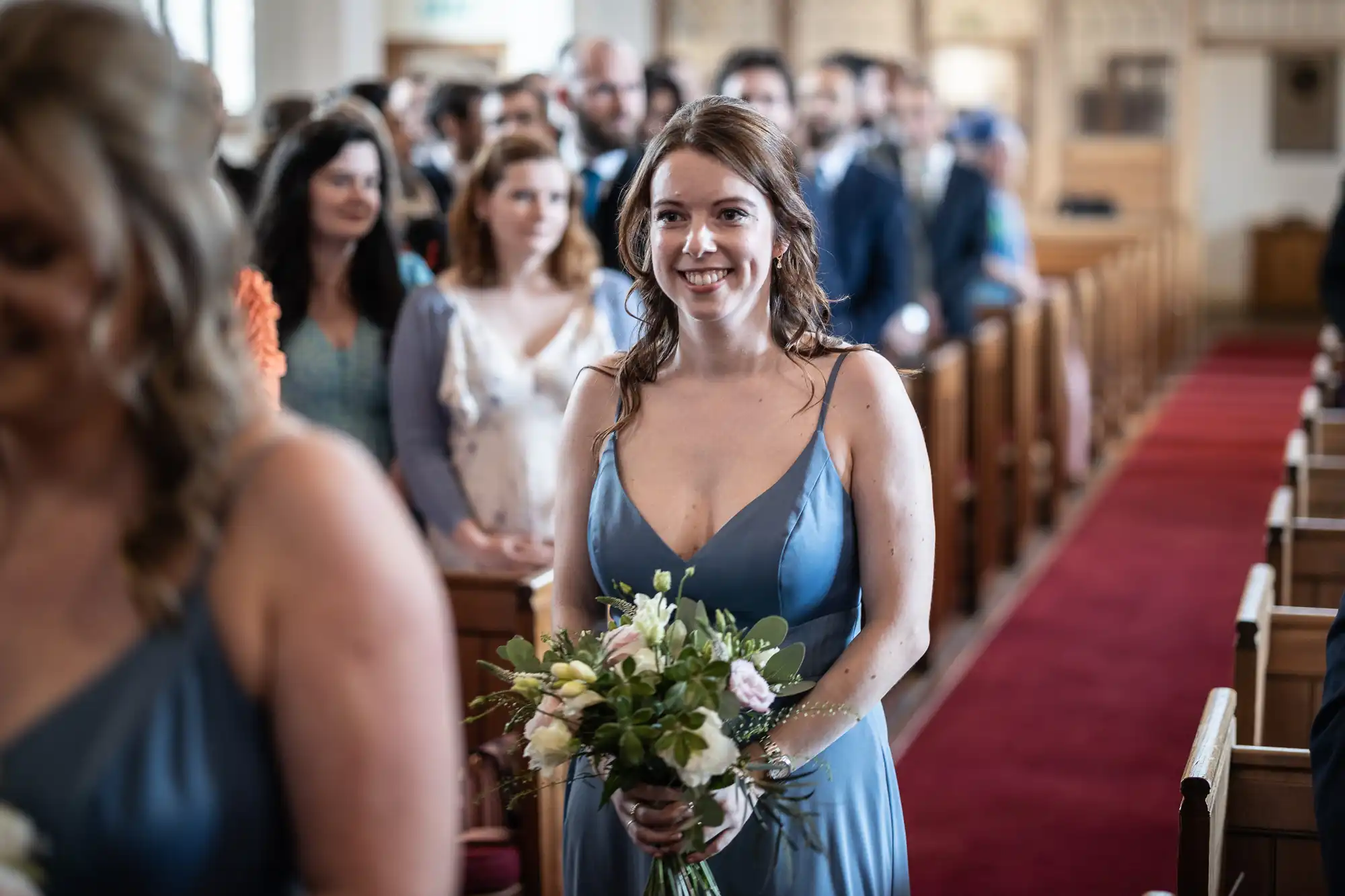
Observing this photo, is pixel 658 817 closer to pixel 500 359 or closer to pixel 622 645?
pixel 622 645

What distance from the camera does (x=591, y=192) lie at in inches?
236

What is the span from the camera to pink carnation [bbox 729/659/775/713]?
229 cm

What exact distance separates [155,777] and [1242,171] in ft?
65.5

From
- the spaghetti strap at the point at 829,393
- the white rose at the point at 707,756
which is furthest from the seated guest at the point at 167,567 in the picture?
the spaghetti strap at the point at 829,393

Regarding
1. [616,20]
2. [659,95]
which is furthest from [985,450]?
[616,20]

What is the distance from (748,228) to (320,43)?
10.1 meters

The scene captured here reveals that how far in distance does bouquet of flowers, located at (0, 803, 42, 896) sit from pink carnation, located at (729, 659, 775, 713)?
1.20m

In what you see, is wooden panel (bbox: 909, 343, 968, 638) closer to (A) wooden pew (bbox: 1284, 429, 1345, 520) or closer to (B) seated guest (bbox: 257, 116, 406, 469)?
(A) wooden pew (bbox: 1284, 429, 1345, 520)

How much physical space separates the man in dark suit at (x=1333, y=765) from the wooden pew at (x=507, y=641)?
1.69m

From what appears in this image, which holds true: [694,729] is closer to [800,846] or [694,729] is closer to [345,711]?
[800,846]

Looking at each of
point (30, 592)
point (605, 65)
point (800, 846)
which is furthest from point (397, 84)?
point (30, 592)

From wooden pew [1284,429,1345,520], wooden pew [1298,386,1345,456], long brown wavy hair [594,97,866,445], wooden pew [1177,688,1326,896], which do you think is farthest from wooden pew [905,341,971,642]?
long brown wavy hair [594,97,866,445]

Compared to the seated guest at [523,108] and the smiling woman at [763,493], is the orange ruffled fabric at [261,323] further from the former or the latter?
→ the seated guest at [523,108]

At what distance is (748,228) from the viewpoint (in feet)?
8.57
